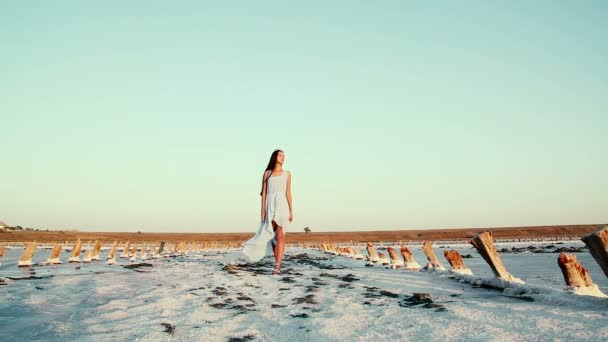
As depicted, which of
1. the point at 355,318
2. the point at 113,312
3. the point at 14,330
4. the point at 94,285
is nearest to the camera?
the point at 14,330

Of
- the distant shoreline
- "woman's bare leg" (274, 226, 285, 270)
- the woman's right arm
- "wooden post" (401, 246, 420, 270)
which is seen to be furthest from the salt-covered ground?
the distant shoreline

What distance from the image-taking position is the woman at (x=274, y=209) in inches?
387

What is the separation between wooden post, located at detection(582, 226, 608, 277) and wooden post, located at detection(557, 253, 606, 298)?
0.21m

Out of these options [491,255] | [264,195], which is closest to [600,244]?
[491,255]

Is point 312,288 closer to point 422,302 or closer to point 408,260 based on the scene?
point 422,302

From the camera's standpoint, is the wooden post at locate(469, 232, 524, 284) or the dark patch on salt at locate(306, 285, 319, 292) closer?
the wooden post at locate(469, 232, 524, 284)

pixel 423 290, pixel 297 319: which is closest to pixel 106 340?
pixel 297 319

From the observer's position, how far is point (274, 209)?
388 inches

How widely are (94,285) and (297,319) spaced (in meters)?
5.17

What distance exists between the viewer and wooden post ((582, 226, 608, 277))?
414 centimetres

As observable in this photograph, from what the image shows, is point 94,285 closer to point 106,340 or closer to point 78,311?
point 78,311

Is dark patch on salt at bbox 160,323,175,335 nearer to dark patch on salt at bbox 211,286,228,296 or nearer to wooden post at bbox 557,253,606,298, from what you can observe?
dark patch on salt at bbox 211,286,228,296

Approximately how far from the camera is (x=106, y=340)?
330 cm

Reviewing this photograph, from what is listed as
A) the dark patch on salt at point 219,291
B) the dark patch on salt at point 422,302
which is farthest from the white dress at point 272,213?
the dark patch on salt at point 422,302
